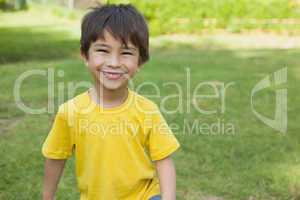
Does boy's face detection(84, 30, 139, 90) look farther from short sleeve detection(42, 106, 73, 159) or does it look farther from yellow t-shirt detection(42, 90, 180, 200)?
short sleeve detection(42, 106, 73, 159)

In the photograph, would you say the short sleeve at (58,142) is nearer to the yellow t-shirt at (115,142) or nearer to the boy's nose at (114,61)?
the yellow t-shirt at (115,142)

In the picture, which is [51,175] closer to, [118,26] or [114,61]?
[114,61]

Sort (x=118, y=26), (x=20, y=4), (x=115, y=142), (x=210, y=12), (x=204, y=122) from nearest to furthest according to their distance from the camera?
(x=118, y=26) → (x=115, y=142) → (x=204, y=122) → (x=210, y=12) → (x=20, y=4)

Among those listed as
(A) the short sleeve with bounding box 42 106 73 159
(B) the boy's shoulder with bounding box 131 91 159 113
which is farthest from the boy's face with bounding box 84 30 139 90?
(A) the short sleeve with bounding box 42 106 73 159

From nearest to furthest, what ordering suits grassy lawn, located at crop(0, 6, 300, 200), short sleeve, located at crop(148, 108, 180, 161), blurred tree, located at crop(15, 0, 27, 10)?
short sleeve, located at crop(148, 108, 180, 161), grassy lawn, located at crop(0, 6, 300, 200), blurred tree, located at crop(15, 0, 27, 10)

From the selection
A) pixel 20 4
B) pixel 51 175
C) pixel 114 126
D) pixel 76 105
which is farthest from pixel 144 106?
pixel 20 4

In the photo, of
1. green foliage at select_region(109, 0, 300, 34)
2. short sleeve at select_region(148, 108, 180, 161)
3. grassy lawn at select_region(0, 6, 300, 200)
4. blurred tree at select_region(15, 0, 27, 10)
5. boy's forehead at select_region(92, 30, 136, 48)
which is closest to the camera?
boy's forehead at select_region(92, 30, 136, 48)

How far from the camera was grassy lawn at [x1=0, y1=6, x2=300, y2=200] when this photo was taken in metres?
3.82

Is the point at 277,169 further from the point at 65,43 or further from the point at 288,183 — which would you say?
the point at 65,43

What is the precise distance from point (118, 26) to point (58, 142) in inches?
22.1

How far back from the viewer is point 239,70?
8242 mm

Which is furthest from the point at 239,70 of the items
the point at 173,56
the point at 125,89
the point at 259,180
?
the point at 125,89

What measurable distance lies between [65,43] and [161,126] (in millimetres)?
9444

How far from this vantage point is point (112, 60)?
2.26 m
